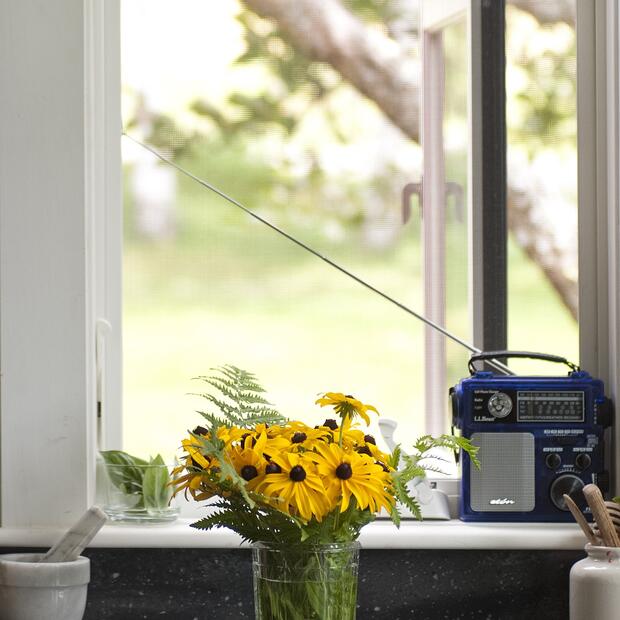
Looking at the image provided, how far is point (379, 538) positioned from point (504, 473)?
0.21 metres

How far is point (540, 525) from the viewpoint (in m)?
1.48

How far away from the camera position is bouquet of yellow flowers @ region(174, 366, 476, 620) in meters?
1.04

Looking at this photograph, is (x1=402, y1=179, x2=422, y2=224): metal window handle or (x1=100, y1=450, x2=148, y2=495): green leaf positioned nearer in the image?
(x1=100, y1=450, x2=148, y2=495): green leaf

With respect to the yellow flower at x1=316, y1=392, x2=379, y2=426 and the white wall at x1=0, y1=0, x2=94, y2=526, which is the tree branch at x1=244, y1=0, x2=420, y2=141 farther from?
the yellow flower at x1=316, y1=392, x2=379, y2=426

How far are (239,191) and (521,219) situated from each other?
0.43 metres

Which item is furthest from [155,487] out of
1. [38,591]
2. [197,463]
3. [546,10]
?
[546,10]

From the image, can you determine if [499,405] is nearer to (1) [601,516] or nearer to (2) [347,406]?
(1) [601,516]

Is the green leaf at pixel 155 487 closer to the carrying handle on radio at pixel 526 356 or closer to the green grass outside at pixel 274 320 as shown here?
the green grass outside at pixel 274 320

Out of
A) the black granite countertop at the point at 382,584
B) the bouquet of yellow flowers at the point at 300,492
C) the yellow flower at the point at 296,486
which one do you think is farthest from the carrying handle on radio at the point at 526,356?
the yellow flower at the point at 296,486

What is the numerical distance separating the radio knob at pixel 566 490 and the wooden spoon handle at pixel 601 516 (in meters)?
0.19

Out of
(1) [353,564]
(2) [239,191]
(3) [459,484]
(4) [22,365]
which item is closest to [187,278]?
(2) [239,191]

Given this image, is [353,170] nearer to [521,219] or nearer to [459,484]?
[521,219]

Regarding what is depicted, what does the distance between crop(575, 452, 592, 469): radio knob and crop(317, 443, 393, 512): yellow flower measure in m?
0.50

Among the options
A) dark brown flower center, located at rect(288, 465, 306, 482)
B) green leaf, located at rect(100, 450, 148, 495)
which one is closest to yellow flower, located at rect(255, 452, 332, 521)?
dark brown flower center, located at rect(288, 465, 306, 482)
